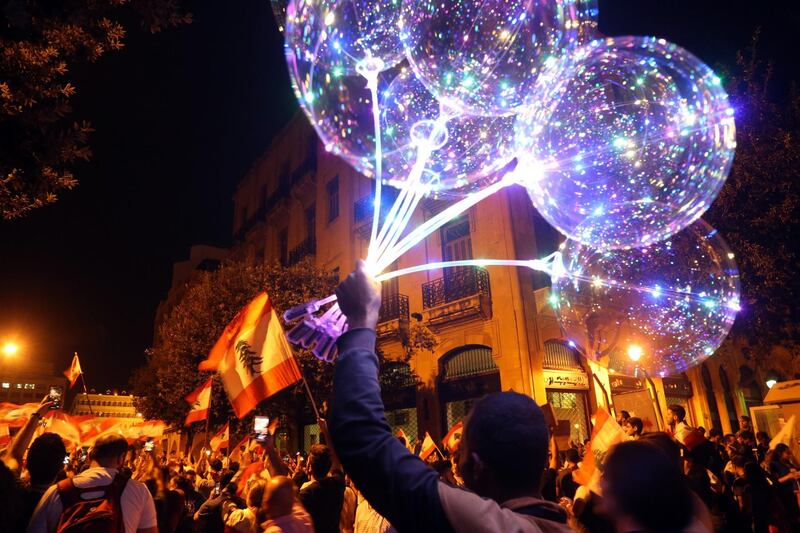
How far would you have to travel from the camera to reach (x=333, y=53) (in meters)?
2.66

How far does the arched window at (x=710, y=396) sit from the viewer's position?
19484 millimetres

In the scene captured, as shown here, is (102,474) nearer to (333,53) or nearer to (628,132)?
(333,53)

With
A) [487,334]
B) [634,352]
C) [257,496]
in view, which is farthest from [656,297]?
[487,334]

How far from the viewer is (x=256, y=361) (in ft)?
18.8

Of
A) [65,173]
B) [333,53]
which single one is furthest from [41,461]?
[65,173]

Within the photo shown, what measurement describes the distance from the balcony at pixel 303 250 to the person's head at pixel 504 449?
71.0 ft

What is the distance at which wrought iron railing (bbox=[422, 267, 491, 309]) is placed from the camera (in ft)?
50.7

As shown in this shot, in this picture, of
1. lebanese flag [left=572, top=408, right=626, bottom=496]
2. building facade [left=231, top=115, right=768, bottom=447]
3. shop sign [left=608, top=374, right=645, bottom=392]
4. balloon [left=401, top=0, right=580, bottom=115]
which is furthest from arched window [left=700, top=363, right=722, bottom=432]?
balloon [left=401, top=0, right=580, bottom=115]

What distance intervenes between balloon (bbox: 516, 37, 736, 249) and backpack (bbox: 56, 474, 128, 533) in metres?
3.14

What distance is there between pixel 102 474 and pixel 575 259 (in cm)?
380

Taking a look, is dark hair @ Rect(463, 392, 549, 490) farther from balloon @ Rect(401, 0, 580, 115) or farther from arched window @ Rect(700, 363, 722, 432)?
arched window @ Rect(700, 363, 722, 432)

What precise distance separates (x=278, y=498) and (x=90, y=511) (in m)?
1.13

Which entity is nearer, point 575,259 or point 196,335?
point 575,259

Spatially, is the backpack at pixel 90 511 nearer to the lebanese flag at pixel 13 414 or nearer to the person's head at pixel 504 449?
the person's head at pixel 504 449
